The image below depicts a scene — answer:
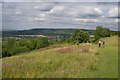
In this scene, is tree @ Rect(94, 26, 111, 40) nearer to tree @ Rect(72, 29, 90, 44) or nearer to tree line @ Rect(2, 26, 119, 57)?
tree line @ Rect(2, 26, 119, 57)

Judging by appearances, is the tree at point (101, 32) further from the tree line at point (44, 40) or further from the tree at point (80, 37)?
the tree at point (80, 37)

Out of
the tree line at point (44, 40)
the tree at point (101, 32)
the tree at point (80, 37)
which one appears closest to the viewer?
the tree line at point (44, 40)

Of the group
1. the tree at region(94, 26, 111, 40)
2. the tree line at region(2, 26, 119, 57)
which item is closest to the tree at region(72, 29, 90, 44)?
the tree line at region(2, 26, 119, 57)

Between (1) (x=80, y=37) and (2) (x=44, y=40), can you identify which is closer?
(1) (x=80, y=37)

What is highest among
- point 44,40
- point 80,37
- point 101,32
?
point 101,32

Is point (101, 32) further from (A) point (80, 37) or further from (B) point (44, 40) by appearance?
(B) point (44, 40)

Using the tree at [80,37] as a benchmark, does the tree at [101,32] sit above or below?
above

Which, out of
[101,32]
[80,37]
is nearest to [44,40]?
[80,37]

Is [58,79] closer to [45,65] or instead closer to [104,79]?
[104,79]

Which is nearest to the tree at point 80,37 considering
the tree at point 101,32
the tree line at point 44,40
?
the tree line at point 44,40

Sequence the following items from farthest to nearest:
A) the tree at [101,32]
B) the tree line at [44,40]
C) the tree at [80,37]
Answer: the tree at [101,32] → the tree at [80,37] → the tree line at [44,40]

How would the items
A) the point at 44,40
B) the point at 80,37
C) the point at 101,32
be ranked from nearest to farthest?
the point at 80,37 → the point at 101,32 → the point at 44,40

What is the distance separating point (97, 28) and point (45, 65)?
98315 millimetres

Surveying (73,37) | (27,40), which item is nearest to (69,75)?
(73,37)
